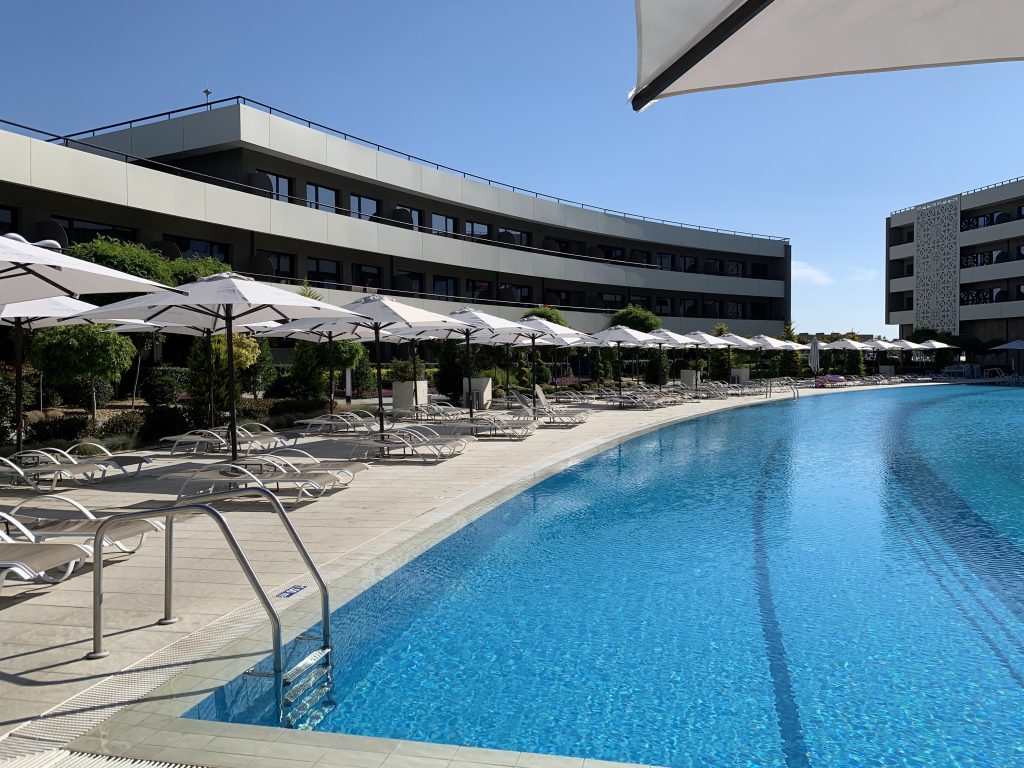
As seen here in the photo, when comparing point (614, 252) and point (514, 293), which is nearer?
point (514, 293)

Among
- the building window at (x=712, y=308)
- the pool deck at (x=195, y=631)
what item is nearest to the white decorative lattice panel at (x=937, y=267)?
the building window at (x=712, y=308)

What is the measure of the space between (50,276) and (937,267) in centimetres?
6544

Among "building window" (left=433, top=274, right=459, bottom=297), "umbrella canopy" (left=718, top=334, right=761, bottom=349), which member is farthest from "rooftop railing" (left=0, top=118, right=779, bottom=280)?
"umbrella canopy" (left=718, top=334, right=761, bottom=349)

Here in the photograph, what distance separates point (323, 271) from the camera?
34.2 meters

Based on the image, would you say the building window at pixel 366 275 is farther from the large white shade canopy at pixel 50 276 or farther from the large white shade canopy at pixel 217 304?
the large white shade canopy at pixel 50 276

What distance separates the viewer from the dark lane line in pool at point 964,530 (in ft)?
21.1

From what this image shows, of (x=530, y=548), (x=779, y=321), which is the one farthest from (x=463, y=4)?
(x=779, y=321)

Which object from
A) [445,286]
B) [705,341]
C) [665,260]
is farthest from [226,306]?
[665,260]

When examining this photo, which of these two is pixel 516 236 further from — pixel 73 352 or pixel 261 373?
pixel 73 352

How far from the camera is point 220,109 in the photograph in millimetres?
28125

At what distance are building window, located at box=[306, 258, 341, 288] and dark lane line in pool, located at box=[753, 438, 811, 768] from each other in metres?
28.0

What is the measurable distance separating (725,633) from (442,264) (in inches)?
1417

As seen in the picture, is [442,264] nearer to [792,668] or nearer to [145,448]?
[145,448]

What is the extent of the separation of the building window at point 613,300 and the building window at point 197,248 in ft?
92.5
